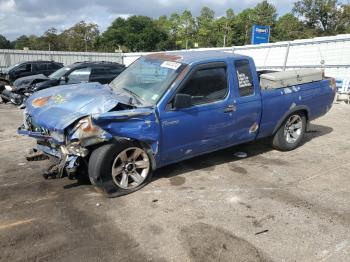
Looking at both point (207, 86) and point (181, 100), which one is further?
point (207, 86)

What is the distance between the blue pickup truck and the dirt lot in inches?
16.3

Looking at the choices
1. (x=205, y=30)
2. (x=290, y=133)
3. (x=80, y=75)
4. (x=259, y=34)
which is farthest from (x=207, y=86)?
(x=205, y=30)

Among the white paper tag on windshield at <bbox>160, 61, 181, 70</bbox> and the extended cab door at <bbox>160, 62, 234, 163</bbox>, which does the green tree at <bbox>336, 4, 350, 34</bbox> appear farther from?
the white paper tag on windshield at <bbox>160, 61, 181, 70</bbox>

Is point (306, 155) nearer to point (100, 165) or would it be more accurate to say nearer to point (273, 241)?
point (273, 241)

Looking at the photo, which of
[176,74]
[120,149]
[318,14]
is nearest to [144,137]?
[120,149]

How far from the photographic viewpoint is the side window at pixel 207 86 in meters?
4.89

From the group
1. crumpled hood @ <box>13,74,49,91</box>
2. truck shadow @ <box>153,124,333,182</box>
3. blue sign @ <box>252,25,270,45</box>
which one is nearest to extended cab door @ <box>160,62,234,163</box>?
truck shadow @ <box>153,124,333,182</box>

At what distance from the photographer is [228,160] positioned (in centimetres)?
606

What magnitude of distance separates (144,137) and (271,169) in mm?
2411

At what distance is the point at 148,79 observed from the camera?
507 centimetres

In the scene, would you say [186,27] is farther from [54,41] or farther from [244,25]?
[54,41]

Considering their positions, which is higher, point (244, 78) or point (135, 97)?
point (244, 78)

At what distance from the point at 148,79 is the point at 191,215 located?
213cm

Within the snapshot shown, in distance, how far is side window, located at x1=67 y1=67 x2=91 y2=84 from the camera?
40.3 feet
